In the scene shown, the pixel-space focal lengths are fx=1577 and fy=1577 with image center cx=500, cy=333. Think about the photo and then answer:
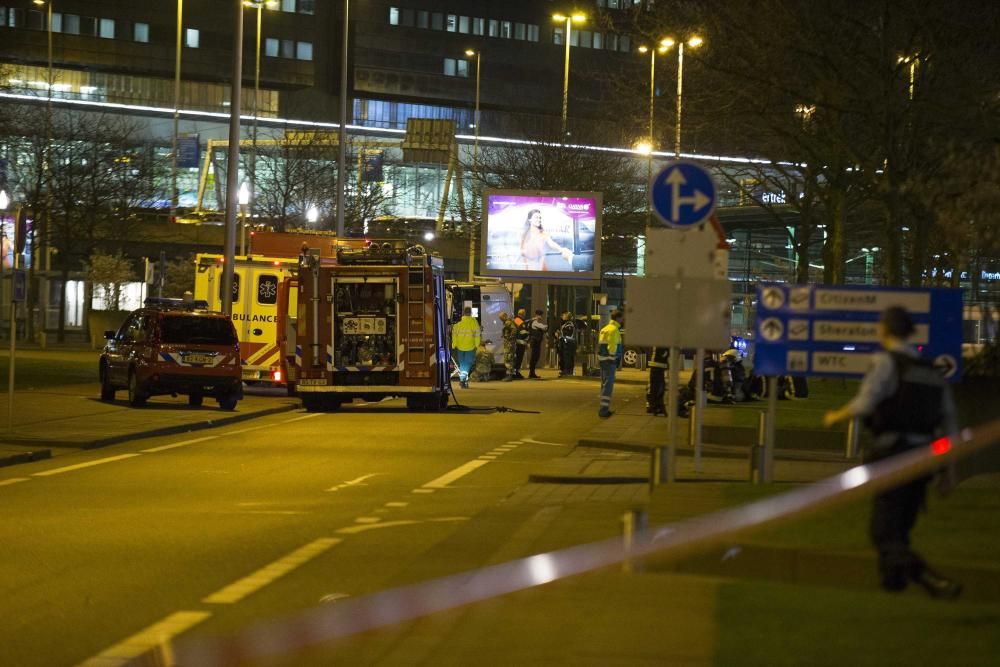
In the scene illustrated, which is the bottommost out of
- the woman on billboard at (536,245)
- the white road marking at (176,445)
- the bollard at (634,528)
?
the white road marking at (176,445)

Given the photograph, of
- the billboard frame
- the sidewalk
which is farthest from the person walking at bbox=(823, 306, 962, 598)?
the billboard frame

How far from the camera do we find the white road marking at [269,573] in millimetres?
9477

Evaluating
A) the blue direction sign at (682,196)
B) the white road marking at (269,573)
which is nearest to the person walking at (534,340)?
the blue direction sign at (682,196)

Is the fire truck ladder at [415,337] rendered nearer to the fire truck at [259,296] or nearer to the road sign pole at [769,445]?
the fire truck at [259,296]

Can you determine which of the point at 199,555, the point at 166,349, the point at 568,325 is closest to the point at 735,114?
the point at 166,349

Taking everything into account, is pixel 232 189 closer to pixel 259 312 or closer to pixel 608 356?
pixel 259 312

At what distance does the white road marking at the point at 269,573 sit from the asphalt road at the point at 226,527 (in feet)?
0.07

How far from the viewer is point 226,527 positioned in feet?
41.7

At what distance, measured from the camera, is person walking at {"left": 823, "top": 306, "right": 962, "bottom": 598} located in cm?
877

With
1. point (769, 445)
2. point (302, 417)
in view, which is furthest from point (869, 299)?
point (302, 417)

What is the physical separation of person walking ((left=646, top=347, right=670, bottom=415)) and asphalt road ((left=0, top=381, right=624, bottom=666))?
11.8ft

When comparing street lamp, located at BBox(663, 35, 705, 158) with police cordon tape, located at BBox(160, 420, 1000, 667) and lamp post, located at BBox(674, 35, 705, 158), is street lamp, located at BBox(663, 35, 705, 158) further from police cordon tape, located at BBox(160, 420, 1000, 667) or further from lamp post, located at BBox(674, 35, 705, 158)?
police cordon tape, located at BBox(160, 420, 1000, 667)

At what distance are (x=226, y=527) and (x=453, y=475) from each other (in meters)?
4.80

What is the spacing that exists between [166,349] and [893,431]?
67.7ft
